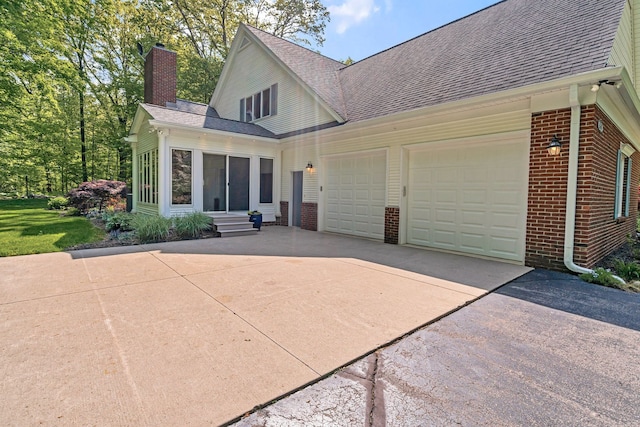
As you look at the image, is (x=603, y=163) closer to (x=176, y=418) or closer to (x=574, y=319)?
(x=574, y=319)

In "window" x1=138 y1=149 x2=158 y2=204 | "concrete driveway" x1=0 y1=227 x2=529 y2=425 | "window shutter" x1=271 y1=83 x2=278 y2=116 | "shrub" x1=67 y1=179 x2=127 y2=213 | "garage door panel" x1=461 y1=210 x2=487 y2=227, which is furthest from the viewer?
"shrub" x1=67 y1=179 x2=127 y2=213

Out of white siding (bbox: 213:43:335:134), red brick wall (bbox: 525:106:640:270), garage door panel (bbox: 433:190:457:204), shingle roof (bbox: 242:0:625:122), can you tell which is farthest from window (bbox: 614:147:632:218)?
white siding (bbox: 213:43:335:134)

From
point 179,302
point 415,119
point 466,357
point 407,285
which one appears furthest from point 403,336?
point 415,119

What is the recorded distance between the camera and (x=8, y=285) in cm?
441

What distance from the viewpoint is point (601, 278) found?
4.94 m

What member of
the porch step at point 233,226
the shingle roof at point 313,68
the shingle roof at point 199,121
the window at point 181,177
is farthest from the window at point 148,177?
the shingle roof at point 313,68

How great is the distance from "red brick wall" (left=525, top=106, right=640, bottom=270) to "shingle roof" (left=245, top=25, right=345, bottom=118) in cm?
527

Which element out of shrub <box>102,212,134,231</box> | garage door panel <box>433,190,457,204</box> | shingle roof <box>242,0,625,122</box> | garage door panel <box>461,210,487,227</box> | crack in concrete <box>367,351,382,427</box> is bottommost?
crack in concrete <box>367,351,382,427</box>

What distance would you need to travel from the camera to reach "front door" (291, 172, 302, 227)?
11477mm

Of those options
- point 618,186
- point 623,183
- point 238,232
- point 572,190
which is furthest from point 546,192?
point 238,232

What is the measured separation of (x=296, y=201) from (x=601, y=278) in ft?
28.4

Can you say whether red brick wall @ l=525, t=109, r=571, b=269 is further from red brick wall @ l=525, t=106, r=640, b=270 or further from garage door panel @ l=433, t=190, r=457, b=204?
garage door panel @ l=433, t=190, r=457, b=204

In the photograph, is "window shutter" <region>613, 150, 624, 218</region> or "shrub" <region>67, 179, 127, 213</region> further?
"shrub" <region>67, 179, 127, 213</region>

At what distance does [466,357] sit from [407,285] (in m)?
1.99
